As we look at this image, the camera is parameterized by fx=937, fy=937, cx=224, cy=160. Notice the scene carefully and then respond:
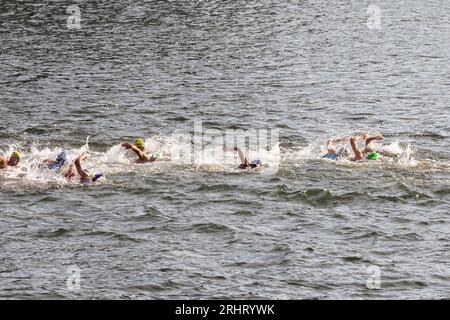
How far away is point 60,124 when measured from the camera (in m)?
35.4

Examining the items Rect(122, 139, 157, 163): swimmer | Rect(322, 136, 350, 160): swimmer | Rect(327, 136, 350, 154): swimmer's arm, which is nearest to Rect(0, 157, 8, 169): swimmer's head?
Rect(122, 139, 157, 163): swimmer

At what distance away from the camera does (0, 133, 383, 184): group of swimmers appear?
27977 millimetres

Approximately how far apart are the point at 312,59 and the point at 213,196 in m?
22.1

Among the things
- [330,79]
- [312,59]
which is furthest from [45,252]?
[312,59]

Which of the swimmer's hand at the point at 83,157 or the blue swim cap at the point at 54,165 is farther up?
the swimmer's hand at the point at 83,157

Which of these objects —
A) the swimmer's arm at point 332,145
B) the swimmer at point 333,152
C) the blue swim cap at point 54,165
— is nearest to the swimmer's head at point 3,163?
the blue swim cap at point 54,165

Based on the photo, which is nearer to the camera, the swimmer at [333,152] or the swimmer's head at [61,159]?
the swimmer's head at [61,159]

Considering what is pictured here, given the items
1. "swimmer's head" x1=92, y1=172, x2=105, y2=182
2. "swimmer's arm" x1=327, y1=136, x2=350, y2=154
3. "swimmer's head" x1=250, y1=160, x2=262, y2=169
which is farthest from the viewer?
"swimmer's arm" x1=327, y1=136, x2=350, y2=154

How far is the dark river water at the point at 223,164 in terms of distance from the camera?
2228cm

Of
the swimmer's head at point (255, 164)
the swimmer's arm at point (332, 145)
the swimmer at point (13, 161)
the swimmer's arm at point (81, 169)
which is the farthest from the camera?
the swimmer's arm at point (332, 145)

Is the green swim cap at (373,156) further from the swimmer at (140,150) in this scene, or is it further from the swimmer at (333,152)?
the swimmer at (140,150)

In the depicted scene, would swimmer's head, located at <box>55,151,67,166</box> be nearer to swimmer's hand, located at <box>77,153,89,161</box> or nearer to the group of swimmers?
the group of swimmers

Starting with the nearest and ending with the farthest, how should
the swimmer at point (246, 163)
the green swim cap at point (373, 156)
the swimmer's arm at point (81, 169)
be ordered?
1. the swimmer's arm at point (81, 169)
2. the swimmer at point (246, 163)
3. the green swim cap at point (373, 156)

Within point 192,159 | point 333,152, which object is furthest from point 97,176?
point 333,152
